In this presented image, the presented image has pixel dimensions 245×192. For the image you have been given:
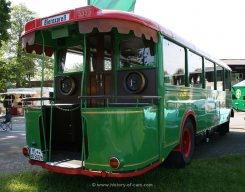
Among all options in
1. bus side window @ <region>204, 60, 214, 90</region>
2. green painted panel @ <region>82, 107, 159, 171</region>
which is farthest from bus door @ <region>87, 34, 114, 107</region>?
bus side window @ <region>204, 60, 214, 90</region>

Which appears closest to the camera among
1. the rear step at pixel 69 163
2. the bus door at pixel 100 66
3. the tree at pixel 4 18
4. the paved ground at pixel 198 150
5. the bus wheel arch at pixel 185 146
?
the rear step at pixel 69 163

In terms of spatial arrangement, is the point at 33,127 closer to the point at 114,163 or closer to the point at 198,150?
the point at 114,163

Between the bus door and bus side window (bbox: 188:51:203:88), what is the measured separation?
6.84 feet

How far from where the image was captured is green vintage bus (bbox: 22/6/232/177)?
4.59m

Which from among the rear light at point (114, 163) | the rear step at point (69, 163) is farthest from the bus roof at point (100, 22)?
the rear step at point (69, 163)

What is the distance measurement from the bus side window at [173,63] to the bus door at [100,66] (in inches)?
41.4

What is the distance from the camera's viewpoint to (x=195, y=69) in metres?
7.67

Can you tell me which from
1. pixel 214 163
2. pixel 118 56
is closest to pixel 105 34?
pixel 118 56

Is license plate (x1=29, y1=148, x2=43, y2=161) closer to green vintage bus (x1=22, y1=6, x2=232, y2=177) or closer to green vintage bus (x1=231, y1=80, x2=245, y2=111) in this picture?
green vintage bus (x1=22, y1=6, x2=232, y2=177)

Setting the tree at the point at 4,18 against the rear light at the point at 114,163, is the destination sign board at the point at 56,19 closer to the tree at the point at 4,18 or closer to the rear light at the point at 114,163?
the rear light at the point at 114,163

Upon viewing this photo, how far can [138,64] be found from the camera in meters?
5.80

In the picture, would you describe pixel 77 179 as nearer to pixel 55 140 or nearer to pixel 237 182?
pixel 55 140

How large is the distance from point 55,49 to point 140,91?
7.68 ft

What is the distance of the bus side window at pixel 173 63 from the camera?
5820 millimetres
